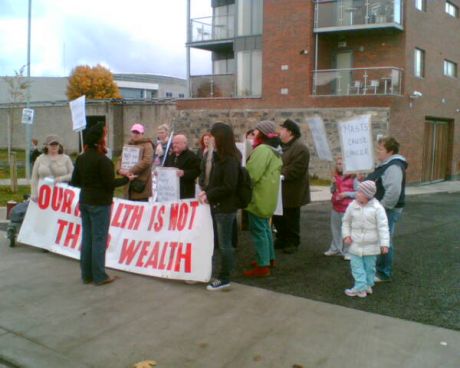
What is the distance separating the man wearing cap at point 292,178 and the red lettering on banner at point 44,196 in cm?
352

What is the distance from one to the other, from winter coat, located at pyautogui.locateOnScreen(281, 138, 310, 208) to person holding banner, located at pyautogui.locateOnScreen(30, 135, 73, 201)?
338 centimetres

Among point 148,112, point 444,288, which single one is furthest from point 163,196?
point 148,112

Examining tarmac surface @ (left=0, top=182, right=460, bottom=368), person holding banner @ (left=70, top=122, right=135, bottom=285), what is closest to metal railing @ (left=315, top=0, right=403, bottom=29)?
tarmac surface @ (left=0, top=182, right=460, bottom=368)

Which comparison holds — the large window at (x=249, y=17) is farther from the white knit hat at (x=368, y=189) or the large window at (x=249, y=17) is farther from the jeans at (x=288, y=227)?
the white knit hat at (x=368, y=189)

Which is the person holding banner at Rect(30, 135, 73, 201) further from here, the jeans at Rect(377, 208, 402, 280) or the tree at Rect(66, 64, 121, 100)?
the tree at Rect(66, 64, 121, 100)

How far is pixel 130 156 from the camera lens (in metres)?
8.00

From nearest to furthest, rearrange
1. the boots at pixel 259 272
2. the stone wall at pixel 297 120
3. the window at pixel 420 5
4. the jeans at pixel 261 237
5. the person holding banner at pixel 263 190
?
the person holding banner at pixel 263 190
the jeans at pixel 261 237
the boots at pixel 259 272
the stone wall at pixel 297 120
the window at pixel 420 5

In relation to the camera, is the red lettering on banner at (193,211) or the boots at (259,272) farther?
the boots at (259,272)

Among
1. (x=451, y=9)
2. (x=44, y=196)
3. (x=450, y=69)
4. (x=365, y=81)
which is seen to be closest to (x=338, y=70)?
(x=365, y=81)

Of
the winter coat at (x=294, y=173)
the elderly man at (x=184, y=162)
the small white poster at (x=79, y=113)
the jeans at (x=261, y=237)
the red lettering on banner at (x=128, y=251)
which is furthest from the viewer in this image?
the small white poster at (x=79, y=113)

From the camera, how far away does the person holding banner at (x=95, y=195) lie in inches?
248

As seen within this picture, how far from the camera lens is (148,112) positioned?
119ft

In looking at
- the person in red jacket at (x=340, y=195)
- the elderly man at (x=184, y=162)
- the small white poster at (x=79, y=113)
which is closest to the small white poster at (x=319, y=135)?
the person in red jacket at (x=340, y=195)

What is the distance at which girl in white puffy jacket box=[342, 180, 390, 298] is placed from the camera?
5871mm
